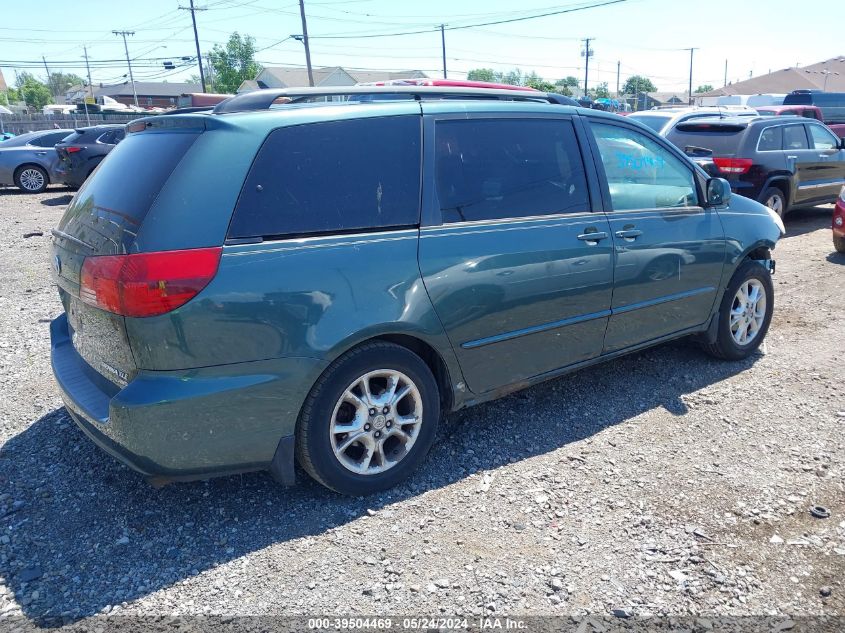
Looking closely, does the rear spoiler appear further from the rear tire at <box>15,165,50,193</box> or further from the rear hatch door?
the rear tire at <box>15,165,50,193</box>

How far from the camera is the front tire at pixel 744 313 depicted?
4.93m

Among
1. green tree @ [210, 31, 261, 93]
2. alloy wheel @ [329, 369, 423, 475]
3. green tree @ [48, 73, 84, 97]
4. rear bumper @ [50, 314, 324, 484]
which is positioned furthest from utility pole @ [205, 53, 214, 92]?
rear bumper @ [50, 314, 324, 484]

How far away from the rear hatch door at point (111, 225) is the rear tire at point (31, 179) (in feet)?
51.1

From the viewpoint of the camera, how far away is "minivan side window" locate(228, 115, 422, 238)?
9.58 feet

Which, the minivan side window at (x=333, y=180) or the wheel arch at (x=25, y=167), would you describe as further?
the wheel arch at (x=25, y=167)

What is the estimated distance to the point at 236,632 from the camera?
247 cm

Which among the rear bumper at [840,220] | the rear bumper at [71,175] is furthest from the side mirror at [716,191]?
the rear bumper at [71,175]

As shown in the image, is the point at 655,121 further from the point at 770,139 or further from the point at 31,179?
the point at 31,179

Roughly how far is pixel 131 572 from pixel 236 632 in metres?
0.62

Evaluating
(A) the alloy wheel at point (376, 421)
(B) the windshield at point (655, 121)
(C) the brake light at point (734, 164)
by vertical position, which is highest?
(B) the windshield at point (655, 121)

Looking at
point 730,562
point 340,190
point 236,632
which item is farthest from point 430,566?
point 340,190

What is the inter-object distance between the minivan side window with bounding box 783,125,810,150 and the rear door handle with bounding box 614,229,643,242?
26.7 feet

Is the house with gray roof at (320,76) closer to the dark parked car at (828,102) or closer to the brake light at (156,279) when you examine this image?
the dark parked car at (828,102)

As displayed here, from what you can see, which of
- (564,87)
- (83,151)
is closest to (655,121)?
(83,151)
